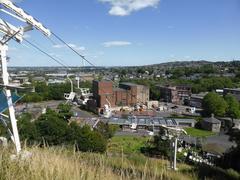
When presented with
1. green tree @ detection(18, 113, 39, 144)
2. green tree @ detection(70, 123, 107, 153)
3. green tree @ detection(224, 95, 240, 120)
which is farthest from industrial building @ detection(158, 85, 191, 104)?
green tree @ detection(18, 113, 39, 144)

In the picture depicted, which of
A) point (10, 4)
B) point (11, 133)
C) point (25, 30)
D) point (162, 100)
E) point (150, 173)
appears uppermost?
point (10, 4)

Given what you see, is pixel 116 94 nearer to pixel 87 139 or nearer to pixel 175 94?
pixel 175 94

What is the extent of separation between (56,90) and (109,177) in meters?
69.0

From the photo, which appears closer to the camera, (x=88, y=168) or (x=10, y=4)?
(x=88, y=168)

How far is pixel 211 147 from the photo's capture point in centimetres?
2239

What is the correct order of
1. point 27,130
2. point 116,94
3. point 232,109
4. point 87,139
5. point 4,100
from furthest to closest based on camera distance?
point 116,94 → point 232,109 → point 87,139 → point 27,130 → point 4,100

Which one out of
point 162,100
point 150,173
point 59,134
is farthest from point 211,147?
point 162,100

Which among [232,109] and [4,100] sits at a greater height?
[4,100]

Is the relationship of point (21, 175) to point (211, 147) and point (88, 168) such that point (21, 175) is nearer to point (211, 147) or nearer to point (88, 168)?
point (88, 168)

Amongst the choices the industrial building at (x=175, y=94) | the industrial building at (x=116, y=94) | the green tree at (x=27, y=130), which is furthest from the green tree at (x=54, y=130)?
the industrial building at (x=175, y=94)

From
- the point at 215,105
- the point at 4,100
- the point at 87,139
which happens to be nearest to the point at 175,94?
the point at 215,105

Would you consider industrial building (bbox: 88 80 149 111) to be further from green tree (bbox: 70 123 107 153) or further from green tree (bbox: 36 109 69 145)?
green tree (bbox: 36 109 69 145)

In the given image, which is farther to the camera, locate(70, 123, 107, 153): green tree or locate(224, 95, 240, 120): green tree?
locate(224, 95, 240, 120): green tree

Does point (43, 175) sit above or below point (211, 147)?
above
